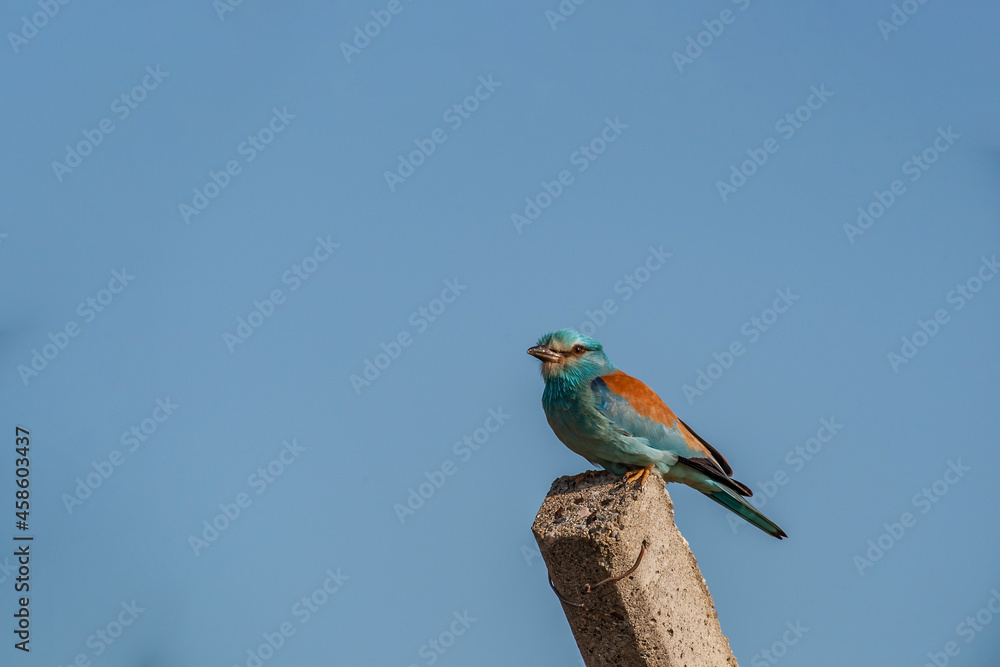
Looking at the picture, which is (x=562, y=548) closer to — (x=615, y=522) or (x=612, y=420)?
(x=615, y=522)

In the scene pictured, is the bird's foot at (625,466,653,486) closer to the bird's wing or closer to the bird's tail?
the bird's wing

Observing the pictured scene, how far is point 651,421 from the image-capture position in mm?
7406

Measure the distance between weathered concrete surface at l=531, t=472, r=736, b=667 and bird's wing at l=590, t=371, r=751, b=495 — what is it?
877mm

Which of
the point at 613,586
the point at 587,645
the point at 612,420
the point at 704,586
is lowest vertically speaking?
the point at 587,645

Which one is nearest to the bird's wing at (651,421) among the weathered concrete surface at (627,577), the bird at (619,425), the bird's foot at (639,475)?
the bird at (619,425)

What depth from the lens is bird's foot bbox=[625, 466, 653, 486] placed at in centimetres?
667

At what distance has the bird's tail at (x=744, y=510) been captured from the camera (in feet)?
26.1

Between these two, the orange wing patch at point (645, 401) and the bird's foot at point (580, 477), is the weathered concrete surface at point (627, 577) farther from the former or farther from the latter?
the orange wing patch at point (645, 401)

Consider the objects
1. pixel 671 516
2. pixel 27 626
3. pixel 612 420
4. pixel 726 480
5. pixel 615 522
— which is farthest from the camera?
pixel 27 626

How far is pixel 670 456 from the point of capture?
743cm

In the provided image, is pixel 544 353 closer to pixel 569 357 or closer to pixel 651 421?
pixel 569 357

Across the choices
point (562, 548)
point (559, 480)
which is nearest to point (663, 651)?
point (562, 548)

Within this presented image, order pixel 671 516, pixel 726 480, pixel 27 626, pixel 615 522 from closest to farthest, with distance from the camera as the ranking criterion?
pixel 615 522 → pixel 671 516 → pixel 726 480 → pixel 27 626

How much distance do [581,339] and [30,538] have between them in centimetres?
829
